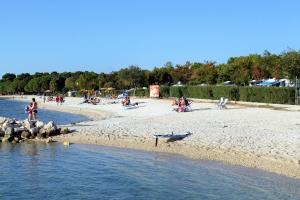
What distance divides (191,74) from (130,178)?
295 ft

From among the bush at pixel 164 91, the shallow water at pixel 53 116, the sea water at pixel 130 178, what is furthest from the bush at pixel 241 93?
the sea water at pixel 130 178

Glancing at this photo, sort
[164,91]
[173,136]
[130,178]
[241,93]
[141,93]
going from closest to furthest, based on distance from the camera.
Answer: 1. [130,178]
2. [173,136]
3. [241,93]
4. [164,91]
5. [141,93]

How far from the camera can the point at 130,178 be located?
1745cm

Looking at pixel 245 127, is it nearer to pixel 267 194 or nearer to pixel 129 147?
pixel 129 147

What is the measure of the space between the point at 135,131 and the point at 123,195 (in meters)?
13.4

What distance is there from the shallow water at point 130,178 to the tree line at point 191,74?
115 feet

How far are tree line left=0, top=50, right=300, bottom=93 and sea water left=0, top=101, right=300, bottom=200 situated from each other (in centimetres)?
3487

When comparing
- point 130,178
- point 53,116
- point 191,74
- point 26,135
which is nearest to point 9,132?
point 26,135

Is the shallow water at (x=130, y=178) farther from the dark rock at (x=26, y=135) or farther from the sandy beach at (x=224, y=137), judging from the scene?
the dark rock at (x=26, y=135)

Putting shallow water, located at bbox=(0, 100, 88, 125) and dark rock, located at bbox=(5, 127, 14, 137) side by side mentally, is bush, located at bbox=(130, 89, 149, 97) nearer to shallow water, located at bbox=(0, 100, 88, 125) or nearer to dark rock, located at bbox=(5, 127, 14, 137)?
shallow water, located at bbox=(0, 100, 88, 125)

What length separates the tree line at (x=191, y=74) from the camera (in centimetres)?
6367

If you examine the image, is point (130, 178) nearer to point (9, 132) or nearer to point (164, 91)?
point (9, 132)

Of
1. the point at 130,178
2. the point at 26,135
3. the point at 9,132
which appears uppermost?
the point at 9,132

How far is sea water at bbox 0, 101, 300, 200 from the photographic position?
15008mm
